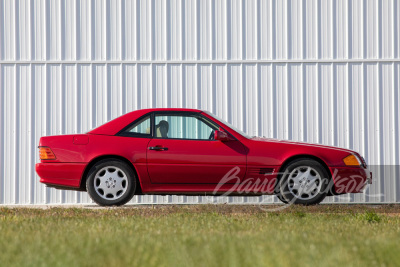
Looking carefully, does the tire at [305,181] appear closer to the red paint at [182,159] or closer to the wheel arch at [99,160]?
the red paint at [182,159]

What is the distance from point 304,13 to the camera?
1229cm

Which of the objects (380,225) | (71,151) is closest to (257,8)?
(71,151)

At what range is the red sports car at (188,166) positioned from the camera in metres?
9.14

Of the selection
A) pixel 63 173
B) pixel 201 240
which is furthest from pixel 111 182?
pixel 201 240

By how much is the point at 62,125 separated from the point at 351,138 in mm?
5170

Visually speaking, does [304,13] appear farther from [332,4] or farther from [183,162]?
[183,162]

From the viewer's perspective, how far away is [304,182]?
9.23m

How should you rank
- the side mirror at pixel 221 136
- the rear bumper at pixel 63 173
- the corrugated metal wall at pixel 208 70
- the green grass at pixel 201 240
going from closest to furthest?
the green grass at pixel 201 240
the side mirror at pixel 221 136
the rear bumper at pixel 63 173
the corrugated metal wall at pixel 208 70

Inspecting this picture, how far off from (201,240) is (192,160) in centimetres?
385

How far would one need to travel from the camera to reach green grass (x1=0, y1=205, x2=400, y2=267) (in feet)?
14.5

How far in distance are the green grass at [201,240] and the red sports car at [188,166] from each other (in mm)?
941

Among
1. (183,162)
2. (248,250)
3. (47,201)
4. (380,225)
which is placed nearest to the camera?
(248,250)

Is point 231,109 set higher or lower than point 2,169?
higher

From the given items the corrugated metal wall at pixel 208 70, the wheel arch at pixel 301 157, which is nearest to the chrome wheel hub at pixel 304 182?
the wheel arch at pixel 301 157
